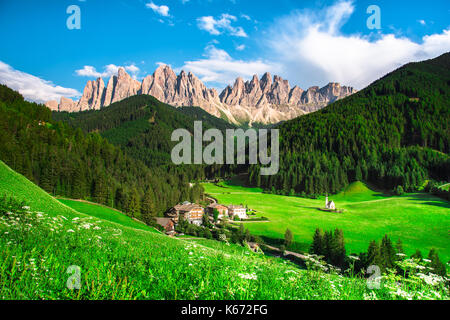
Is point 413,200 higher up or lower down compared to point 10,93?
lower down

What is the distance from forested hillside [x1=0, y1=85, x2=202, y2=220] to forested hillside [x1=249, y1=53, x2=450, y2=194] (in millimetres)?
65462

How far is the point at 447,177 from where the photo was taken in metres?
104

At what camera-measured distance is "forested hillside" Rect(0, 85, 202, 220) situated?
56250mm

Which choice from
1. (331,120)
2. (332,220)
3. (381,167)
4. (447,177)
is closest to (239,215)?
(332,220)

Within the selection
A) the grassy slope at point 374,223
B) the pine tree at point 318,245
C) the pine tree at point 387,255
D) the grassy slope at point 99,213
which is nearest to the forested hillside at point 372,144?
the grassy slope at point 374,223

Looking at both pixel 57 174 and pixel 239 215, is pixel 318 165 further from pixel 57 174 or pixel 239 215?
pixel 57 174

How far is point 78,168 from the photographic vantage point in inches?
2280

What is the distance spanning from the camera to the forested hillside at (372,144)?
361ft

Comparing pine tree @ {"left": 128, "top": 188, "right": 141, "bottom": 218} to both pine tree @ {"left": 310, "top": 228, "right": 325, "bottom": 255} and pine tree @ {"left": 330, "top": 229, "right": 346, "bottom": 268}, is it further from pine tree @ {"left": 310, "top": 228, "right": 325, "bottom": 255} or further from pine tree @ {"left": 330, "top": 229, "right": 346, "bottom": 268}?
pine tree @ {"left": 330, "top": 229, "right": 346, "bottom": 268}

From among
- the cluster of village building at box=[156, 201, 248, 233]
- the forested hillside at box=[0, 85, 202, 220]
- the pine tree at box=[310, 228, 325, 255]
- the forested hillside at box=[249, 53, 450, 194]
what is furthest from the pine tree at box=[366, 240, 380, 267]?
the forested hillside at box=[249, 53, 450, 194]

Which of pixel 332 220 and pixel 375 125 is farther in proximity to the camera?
pixel 375 125

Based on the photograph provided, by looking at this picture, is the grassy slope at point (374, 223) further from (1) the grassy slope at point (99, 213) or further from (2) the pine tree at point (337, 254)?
(1) the grassy slope at point (99, 213)

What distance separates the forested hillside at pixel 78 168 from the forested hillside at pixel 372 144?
6546cm
